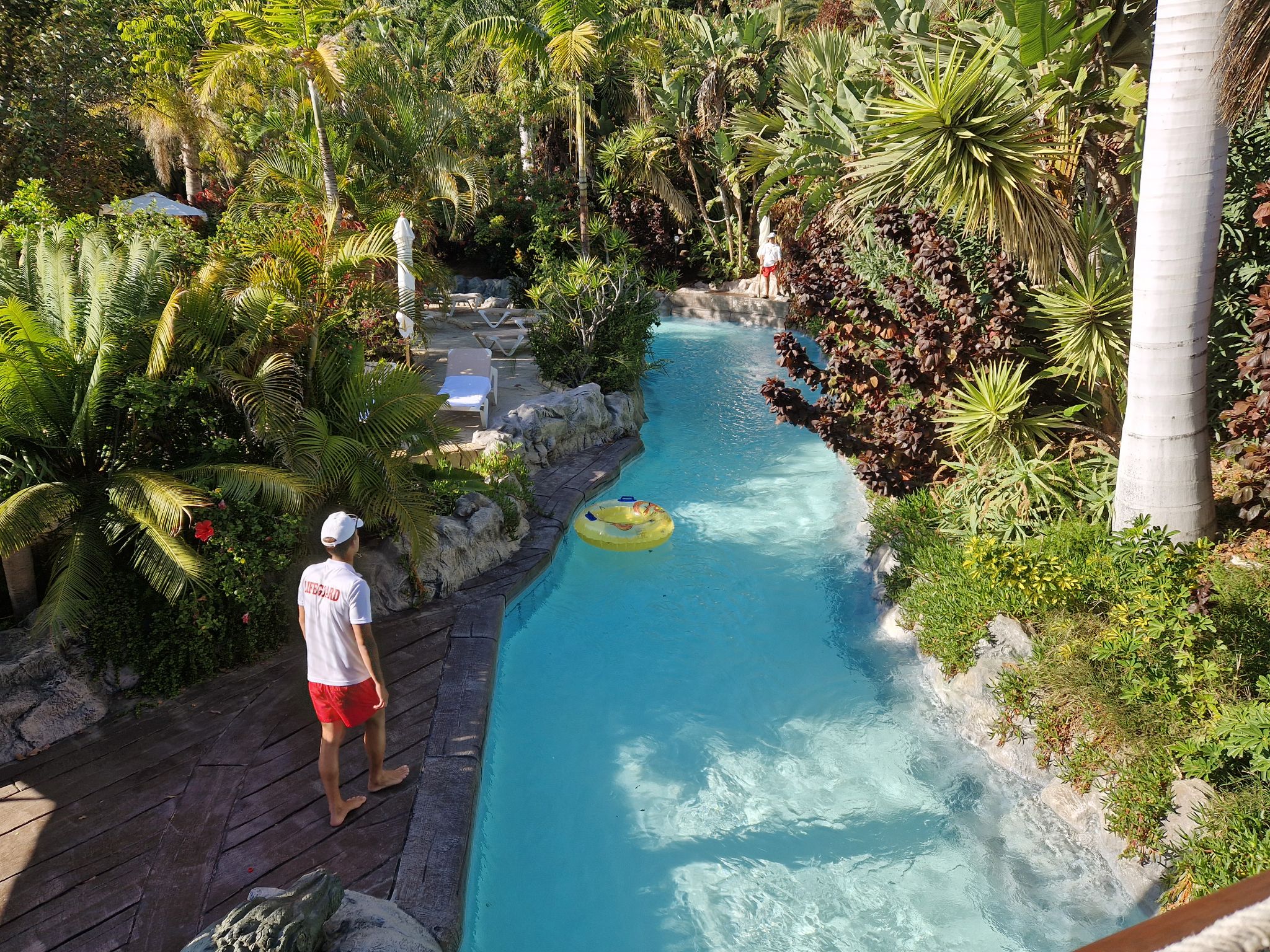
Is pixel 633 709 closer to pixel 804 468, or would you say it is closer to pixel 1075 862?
pixel 1075 862

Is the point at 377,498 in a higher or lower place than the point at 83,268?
lower

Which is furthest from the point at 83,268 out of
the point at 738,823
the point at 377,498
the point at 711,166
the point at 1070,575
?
the point at 711,166

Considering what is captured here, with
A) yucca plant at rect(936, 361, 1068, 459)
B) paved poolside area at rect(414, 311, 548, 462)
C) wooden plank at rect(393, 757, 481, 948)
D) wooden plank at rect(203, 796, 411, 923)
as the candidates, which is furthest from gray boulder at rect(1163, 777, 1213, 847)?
paved poolside area at rect(414, 311, 548, 462)

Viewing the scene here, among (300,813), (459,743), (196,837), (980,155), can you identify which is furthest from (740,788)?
(980,155)

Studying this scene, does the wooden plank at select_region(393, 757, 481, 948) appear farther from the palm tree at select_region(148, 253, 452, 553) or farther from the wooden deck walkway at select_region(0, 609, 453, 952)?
the palm tree at select_region(148, 253, 452, 553)

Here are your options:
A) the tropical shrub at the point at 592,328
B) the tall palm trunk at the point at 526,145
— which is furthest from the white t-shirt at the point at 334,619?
the tall palm trunk at the point at 526,145

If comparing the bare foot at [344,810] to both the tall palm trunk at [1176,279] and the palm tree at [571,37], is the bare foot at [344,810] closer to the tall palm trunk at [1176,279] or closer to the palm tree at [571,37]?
the tall palm trunk at [1176,279]
